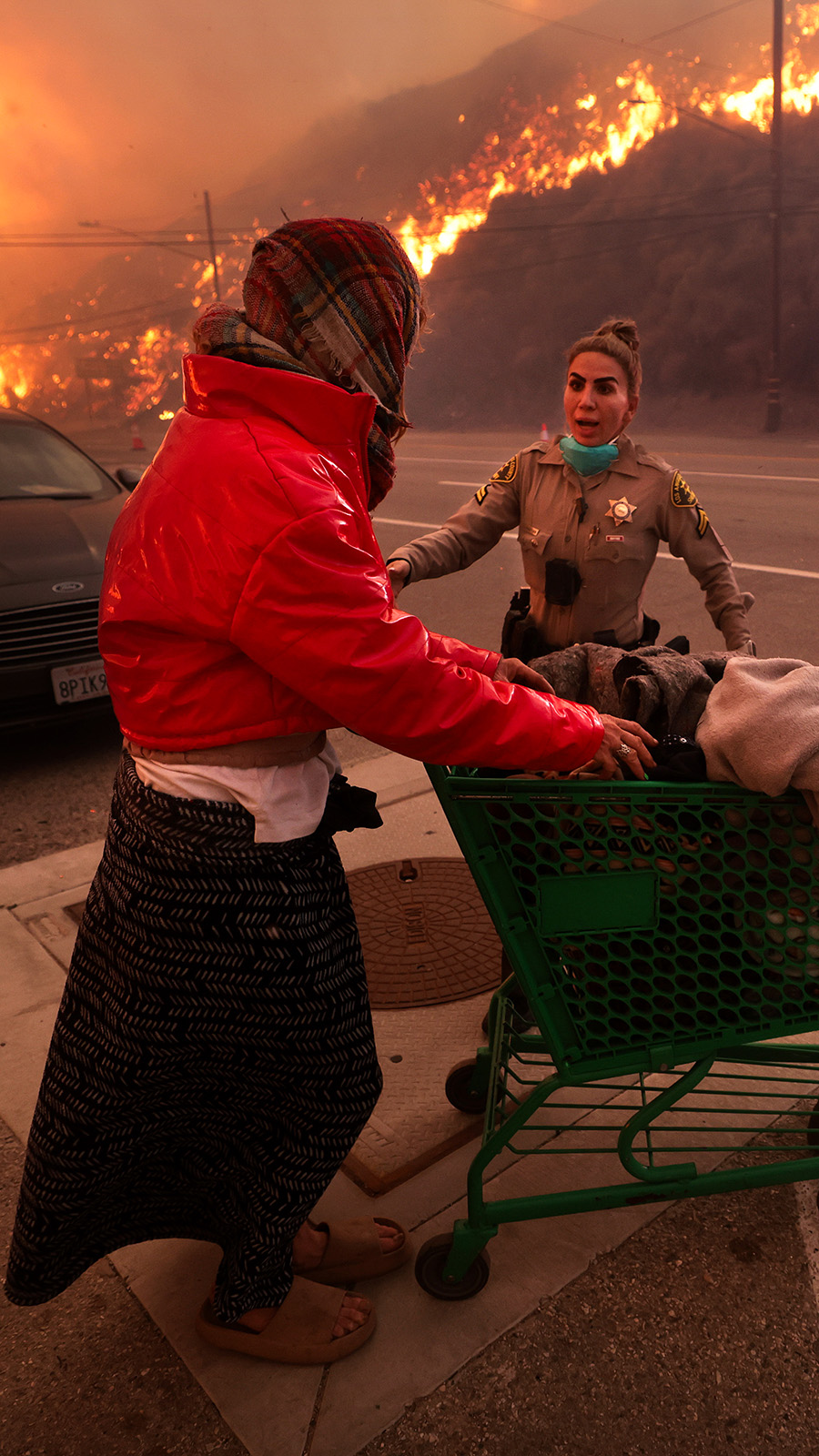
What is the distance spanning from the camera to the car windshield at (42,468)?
6203mm

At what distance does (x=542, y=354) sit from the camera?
4372 centimetres

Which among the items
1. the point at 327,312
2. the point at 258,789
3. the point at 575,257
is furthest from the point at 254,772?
the point at 575,257

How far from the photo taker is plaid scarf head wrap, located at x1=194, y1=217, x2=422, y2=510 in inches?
65.0

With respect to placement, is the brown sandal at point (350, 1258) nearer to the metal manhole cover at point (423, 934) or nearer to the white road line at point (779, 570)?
the metal manhole cover at point (423, 934)

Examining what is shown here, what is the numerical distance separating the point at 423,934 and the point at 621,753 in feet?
5.94

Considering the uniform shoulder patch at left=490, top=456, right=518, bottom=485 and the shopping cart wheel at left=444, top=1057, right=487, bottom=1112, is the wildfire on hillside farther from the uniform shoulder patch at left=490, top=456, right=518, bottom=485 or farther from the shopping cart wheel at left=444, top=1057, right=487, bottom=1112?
the shopping cart wheel at left=444, top=1057, right=487, bottom=1112

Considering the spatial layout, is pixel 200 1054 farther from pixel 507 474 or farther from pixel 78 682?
pixel 78 682

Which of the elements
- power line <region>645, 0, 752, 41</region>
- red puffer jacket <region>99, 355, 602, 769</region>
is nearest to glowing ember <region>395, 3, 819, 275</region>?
power line <region>645, 0, 752, 41</region>

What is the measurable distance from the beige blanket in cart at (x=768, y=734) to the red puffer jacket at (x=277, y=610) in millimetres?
247

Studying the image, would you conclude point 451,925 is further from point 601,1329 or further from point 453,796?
point 453,796

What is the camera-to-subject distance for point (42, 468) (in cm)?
642

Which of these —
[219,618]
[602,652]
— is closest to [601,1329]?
[602,652]

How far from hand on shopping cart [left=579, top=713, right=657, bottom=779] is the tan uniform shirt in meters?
1.25

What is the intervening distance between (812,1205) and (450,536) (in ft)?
6.62
